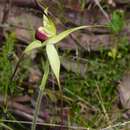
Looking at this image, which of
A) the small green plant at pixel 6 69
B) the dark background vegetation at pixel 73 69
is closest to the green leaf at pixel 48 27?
the dark background vegetation at pixel 73 69

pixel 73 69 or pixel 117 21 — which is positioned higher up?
pixel 117 21

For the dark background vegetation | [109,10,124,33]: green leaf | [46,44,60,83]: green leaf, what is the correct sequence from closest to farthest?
[46,44,60,83]: green leaf, the dark background vegetation, [109,10,124,33]: green leaf

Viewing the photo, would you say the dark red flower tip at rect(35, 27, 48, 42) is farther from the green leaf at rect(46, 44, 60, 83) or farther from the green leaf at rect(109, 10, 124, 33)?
the green leaf at rect(109, 10, 124, 33)

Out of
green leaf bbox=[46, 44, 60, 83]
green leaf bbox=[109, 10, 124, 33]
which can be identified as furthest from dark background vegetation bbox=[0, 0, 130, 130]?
green leaf bbox=[46, 44, 60, 83]

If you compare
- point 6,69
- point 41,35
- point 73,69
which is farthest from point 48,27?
point 73,69

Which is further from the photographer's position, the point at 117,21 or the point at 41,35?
the point at 117,21

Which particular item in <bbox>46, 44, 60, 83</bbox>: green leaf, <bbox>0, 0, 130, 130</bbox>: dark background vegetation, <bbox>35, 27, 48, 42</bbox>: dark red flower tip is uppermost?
<bbox>35, 27, 48, 42</bbox>: dark red flower tip

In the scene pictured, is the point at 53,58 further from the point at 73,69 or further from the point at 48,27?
the point at 73,69

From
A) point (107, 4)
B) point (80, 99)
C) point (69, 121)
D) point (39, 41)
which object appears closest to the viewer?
point (39, 41)

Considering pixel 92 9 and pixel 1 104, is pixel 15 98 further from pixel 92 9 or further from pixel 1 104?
pixel 92 9

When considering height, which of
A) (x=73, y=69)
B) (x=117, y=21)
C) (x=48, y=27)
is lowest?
(x=73, y=69)

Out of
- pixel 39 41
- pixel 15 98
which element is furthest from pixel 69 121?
pixel 39 41
